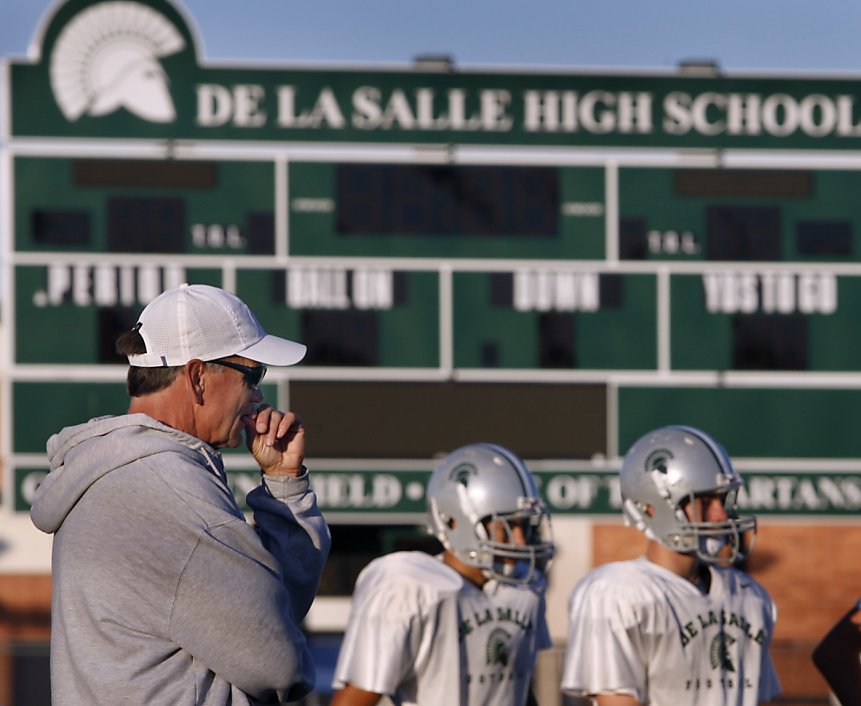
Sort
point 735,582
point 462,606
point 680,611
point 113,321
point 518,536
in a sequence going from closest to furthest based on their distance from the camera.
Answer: point 680,611 < point 735,582 < point 462,606 < point 518,536 < point 113,321

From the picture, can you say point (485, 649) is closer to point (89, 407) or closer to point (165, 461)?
point (165, 461)

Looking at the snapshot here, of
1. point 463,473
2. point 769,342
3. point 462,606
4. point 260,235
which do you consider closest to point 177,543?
point 462,606

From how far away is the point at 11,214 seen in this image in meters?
10.1

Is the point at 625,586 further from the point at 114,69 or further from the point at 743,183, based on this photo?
the point at 114,69

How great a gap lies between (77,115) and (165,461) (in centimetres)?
838

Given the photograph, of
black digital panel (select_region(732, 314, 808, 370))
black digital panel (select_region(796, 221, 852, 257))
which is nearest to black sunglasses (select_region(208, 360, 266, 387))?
black digital panel (select_region(732, 314, 808, 370))

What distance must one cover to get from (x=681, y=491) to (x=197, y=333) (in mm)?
1905

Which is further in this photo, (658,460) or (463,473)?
(463,473)

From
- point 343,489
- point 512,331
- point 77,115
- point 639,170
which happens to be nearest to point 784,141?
point 639,170

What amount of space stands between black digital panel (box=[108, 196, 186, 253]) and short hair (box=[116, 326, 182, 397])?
7.78m

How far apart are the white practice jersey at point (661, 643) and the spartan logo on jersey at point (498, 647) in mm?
261

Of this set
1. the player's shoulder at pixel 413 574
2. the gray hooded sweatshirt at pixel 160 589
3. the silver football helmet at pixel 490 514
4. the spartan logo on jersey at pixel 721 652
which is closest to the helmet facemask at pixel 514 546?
the silver football helmet at pixel 490 514

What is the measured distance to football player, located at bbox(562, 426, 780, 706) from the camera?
3605mm

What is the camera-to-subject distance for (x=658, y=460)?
4.08m
